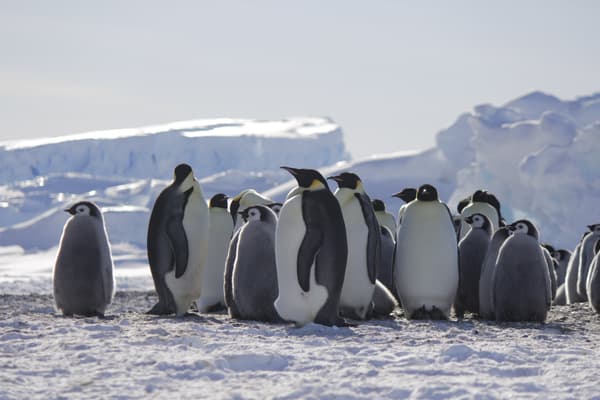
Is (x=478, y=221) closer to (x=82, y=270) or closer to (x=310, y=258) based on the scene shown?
(x=310, y=258)

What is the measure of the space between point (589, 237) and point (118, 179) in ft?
219

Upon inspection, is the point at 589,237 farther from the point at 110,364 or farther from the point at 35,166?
the point at 35,166

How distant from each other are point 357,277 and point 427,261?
659mm

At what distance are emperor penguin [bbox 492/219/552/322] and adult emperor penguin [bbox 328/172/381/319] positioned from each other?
104 centimetres

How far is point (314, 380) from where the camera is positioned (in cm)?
428

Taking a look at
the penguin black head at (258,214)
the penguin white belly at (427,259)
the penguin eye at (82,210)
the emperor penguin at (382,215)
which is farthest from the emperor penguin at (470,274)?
the penguin eye at (82,210)

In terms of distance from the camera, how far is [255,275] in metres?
6.77

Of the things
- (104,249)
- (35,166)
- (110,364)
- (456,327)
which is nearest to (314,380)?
(110,364)

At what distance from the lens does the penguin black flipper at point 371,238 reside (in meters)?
7.26

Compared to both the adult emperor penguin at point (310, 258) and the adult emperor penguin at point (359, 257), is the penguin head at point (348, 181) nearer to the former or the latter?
the adult emperor penguin at point (359, 257)

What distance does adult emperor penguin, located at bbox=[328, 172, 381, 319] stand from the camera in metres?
7.25

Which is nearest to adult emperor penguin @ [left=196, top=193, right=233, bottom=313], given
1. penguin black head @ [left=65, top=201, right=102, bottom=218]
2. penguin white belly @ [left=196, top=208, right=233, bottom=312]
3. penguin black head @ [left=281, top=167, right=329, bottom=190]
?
penguin white belly @ [left=196, top=208, right=233, bottom=312]

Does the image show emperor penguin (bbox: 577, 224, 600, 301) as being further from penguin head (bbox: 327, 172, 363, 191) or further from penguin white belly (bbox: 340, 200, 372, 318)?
penguin white belly (bbox: 340, 200, 372, 318)

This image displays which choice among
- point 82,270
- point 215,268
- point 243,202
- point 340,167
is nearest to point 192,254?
point 82,270
